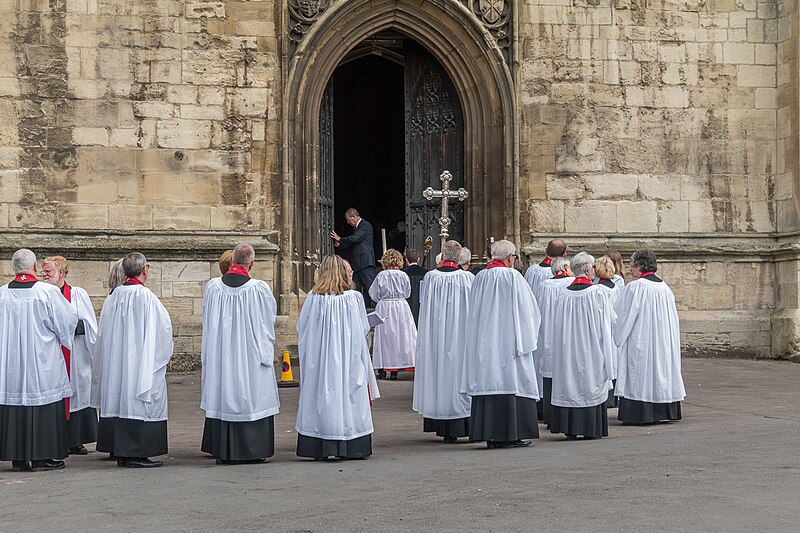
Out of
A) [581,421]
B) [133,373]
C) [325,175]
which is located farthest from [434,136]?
[133,373]

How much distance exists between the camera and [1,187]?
15.6 meters

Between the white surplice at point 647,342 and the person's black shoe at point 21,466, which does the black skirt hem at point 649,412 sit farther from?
the person's black shoe at point 21,466

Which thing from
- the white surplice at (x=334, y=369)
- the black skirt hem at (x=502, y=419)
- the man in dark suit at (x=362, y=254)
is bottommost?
the black skirt hem at (x=502, y=419)

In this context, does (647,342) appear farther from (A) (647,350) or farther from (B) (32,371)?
(B) (32,371)

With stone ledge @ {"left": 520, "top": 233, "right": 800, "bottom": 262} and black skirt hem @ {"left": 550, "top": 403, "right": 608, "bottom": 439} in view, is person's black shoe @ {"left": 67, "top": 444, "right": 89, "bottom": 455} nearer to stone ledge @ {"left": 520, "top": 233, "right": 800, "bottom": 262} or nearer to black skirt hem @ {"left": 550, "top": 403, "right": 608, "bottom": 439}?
black skirt hem @ {"left": 550, "top": 403, "right": 608, "bottom": 439}

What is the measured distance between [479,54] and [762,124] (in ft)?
13.8

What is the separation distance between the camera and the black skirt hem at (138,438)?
912cm

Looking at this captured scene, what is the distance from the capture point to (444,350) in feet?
35.6

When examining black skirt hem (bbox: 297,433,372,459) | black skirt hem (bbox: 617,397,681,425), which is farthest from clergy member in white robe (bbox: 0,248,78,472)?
black skirt hem (bbox: 617,397,681,425)

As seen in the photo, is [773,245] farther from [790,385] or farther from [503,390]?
[503,390]

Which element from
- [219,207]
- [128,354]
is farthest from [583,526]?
[219,207]

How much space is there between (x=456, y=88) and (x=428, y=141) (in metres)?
0.94

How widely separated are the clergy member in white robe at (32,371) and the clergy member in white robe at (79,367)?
0.54 meters

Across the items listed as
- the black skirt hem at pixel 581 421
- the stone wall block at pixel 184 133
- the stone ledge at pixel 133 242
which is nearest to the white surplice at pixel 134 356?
the black skirt hem at pixel 581 421
